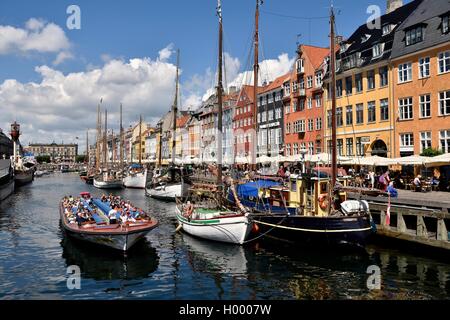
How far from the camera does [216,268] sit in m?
20.0

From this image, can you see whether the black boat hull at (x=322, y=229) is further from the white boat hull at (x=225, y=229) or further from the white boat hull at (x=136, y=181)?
the white boat hull at (x=136, y=181)

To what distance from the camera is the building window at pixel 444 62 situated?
38069 mm

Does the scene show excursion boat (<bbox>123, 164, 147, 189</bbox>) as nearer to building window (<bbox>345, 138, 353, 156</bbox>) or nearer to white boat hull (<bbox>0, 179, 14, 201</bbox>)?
white boat hull (<bbox>0, 179, 14, 201</bbox>)

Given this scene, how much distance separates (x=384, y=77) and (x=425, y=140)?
880cm

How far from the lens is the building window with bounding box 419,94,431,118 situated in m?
40.2

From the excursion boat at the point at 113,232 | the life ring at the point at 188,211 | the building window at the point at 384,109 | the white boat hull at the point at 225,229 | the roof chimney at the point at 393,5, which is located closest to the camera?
the excursion boat at the point at 113,232

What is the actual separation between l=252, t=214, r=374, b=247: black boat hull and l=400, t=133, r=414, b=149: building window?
2296 cm

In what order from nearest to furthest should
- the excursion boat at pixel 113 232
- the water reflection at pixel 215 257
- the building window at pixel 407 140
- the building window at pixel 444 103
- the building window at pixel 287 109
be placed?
the water reflection at pixel 215 257 → the excursion boat at pixel 113 232 → the building window at pixel 444 103 → the building window at pixel 407 140 → the building window at pixel 287 109

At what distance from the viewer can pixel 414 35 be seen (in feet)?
138

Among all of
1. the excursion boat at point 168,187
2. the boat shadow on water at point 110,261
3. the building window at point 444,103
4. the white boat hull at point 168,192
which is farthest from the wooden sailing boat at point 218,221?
the building window at point 444,103

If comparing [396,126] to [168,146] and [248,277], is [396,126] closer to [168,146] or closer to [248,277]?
[248,277]

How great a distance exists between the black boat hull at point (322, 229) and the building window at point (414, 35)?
27.3 meters

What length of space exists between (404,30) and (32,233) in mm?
40407
